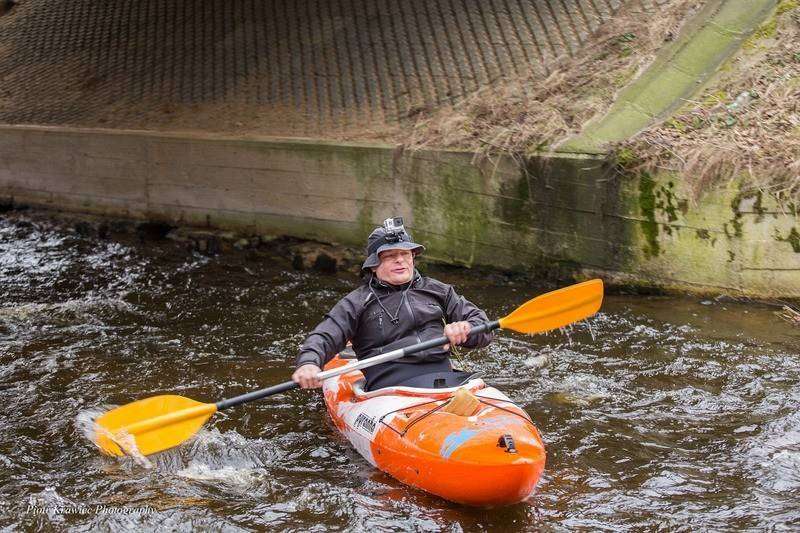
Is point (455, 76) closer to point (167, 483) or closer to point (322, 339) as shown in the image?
point (322, 339)

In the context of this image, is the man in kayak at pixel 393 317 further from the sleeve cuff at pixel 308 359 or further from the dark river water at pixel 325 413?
the dark river water at pixel 325 413

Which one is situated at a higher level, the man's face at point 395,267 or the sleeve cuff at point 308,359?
the man's face at point 395,267

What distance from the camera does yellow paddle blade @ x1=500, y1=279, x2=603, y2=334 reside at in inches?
242

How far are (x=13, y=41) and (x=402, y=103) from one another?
8.80 m

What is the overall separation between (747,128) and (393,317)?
14.9 feet

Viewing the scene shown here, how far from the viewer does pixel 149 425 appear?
5320 millimetres

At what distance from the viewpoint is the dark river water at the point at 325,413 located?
4785mm

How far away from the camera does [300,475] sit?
5.34 m

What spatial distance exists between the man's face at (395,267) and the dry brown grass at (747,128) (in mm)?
3697

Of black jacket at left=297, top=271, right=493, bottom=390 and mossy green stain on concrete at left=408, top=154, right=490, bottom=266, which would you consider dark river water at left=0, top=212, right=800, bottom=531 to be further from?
black jacket at left=297, top=271, right=493, bottom=390

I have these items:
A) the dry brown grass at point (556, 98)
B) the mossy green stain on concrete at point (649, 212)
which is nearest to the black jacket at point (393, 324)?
the mossy green stain on concrete at point (649, 212)

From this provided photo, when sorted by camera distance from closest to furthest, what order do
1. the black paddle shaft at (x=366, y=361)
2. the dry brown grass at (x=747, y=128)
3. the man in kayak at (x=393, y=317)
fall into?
the black paddle shaft at (x=366, y=361)
the man in kayak at (x=393, y=317)
the dry brown grass at (x=747, y=128)

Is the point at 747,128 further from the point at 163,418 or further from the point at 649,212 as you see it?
the point at 163,418

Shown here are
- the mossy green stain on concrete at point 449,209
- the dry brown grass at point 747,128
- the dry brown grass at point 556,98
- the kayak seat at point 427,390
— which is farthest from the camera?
the mossy green stain on concrete at point 449,209
